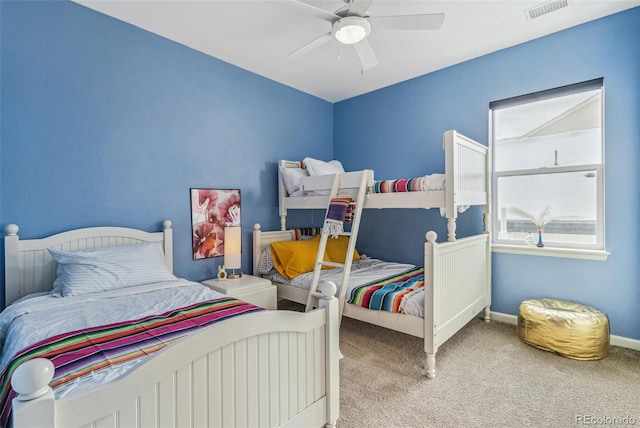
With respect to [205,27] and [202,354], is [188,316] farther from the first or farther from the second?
[205,27]

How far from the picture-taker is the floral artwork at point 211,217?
9.91 ft

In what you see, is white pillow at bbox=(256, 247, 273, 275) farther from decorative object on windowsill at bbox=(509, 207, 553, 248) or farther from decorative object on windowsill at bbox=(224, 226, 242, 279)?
decorative object on windowsill at bbox=(509, 207, 553, 248)

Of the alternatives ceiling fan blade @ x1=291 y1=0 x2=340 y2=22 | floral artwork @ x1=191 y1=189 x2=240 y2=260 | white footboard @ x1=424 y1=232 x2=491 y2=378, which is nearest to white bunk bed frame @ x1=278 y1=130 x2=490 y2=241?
white footboard @ x1=424 y1=232 x2=491 y2=378

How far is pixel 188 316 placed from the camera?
1696 millimetres

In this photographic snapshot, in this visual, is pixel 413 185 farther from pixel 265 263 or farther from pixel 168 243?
pixel 168 243

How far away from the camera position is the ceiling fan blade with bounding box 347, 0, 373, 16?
75.4 inches

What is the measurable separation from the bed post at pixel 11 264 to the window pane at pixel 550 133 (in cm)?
402

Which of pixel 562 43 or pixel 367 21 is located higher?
pixel 562 43

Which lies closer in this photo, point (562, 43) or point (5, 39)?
point (5, 39)

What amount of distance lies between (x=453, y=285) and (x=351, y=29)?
2.00 meters

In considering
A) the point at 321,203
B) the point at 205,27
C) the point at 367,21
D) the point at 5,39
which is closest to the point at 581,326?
the point at 321,203

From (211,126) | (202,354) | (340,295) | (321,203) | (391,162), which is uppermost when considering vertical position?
Result: (211,126)

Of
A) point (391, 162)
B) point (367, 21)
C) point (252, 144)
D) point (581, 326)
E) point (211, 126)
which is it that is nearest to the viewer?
point (367, 21)

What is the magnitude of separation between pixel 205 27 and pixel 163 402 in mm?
2751
